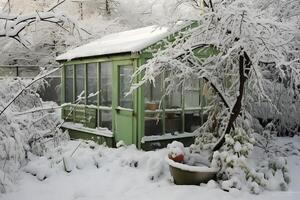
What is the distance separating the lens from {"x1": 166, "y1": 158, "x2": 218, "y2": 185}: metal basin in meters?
7.29

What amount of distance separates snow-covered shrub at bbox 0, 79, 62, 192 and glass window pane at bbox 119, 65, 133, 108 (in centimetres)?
190

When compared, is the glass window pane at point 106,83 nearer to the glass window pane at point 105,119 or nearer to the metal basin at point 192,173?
the glass window pane at point 105,119

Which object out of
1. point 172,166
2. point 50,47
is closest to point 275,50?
point 172,166

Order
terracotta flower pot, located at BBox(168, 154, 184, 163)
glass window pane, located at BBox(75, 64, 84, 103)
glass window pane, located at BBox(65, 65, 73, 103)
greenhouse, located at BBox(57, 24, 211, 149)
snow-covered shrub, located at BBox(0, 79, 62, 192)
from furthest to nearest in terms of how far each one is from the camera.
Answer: glass window pane, located at BBox(65, 65, 73, 103) → glass window pane, located at BBox(75, 64, 84, 103) → greenhouse, located at BBox(57, 24, 211, 149) → terracotta flower pot, located at BBox(168, 154, 184, 163) → snow-covered shrub, located at BBox(0, 79, 62, 192)

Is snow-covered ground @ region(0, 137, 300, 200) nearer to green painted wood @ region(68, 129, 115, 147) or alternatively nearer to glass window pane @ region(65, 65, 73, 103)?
green painted wood @ region(68, 129, 115, 147)

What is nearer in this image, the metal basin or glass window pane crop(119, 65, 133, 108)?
the metal basin

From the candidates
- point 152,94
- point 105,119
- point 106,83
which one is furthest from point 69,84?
point 152,94

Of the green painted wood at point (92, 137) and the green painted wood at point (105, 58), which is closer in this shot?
the green painted wood at point (105, 58)

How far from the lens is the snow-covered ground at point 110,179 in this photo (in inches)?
276

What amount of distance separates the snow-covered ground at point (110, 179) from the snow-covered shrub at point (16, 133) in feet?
0.90

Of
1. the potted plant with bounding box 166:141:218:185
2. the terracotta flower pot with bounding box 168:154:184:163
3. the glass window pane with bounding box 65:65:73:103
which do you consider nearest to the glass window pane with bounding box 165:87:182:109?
the potted plant with bounding box 166:141:218:185

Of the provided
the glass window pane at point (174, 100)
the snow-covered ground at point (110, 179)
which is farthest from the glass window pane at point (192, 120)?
the snow-covered ground at point (110, 179)

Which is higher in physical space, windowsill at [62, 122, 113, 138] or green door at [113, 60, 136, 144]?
green door at [113, 60, 136, 144]

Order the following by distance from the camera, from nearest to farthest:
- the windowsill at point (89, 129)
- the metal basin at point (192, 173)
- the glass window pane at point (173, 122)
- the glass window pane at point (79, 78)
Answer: the metal basin at point (192, 173) < the glass window pane at point (173, 122) < the windowsill at point (89, 129) < the glass window pane at point (79, 78)
